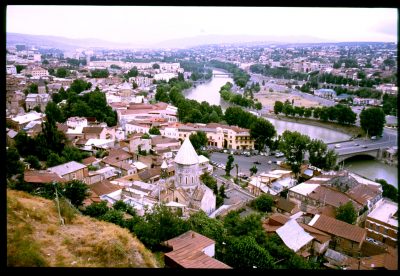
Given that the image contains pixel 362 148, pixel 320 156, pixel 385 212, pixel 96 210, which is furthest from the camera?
pixel 362 148

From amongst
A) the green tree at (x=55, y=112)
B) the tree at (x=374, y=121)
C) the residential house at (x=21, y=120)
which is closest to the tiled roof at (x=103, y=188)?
the residential house at (x=21, y=120)

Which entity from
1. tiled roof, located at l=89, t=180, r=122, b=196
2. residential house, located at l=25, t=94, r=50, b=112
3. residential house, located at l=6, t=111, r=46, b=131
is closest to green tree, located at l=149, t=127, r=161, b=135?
residential house, located at l=6, t=111, r=46, b=131

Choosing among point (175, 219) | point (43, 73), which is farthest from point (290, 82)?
point (175, 219)

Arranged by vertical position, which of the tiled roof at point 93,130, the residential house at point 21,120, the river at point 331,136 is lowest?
the river at point 331,136

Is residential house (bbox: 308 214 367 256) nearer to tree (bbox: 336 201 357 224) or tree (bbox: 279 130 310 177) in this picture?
tree (bbox: 336 201 357 224)

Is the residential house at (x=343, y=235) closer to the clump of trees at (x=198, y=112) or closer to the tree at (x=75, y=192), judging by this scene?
the tree at (x=75, y=192)

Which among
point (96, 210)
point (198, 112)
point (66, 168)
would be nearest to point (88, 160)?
point (66, 168)

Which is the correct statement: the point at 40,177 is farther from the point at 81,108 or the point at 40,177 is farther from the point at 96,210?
the point at 81,108
